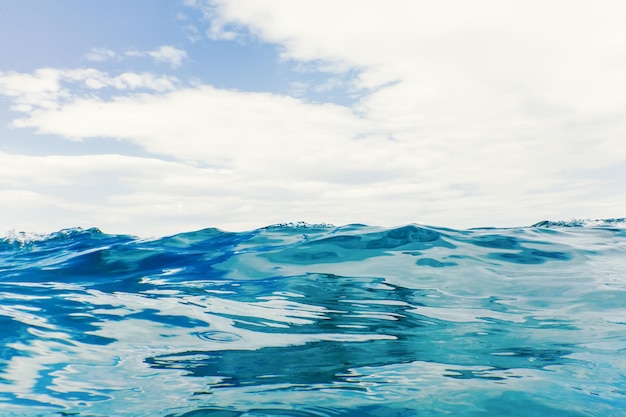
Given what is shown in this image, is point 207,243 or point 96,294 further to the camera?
point 207,243

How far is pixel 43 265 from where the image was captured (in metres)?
14.0

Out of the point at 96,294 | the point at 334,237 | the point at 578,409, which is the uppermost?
the point at 334,237

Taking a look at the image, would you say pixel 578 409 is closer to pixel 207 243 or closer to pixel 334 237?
pixel 334 237

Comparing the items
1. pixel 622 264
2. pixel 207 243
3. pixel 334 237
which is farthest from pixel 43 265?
pixel 622 264

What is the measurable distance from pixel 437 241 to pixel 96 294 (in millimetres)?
8631

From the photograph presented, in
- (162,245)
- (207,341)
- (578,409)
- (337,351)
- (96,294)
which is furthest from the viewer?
(162,245)

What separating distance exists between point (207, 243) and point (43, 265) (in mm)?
4745

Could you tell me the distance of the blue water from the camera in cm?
428

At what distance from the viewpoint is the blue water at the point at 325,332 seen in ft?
14.0

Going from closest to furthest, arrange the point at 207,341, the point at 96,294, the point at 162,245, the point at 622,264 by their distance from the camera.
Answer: the point at 207,341, the point at 96,294, the point at 622,264, the point at 162,245

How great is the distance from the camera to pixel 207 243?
16750mm

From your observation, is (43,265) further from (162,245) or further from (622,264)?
(622,264)

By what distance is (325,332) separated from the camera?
670 cm

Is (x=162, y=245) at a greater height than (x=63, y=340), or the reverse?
(x=162, y=245)
